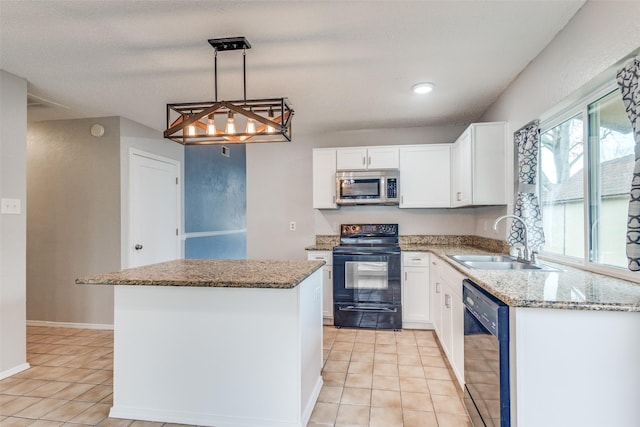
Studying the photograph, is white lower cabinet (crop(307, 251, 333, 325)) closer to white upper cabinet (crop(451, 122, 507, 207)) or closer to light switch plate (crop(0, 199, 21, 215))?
white upper cabinet (crop(451, 122, 507, 207))

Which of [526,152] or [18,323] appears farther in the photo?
[18,323]

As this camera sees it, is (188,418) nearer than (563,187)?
Yes

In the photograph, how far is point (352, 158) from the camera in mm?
4008

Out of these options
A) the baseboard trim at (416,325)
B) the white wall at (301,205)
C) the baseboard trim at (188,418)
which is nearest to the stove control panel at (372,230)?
the white wall at (301,205)

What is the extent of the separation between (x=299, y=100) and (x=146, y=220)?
2.30 meters

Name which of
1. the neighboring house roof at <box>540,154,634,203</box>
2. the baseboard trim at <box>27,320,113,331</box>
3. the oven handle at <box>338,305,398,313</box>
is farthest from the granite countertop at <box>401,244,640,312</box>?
the baseboard trim at <box>27,320,113,331</box>

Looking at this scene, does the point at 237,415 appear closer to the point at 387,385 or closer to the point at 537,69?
the point at 387,385

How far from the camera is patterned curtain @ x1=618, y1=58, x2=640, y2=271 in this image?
4.66 ft

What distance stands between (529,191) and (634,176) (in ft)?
3.66

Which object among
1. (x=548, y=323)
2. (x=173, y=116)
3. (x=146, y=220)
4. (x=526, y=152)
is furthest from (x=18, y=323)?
(x=526, y=152)

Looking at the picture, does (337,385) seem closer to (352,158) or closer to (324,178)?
(324,178)

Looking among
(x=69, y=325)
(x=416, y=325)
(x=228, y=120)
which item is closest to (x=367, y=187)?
(x=416, y=325)

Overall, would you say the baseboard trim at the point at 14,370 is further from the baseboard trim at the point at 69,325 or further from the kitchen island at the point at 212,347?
the kitchen island at the point at 212,347

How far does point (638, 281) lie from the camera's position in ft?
5.30
